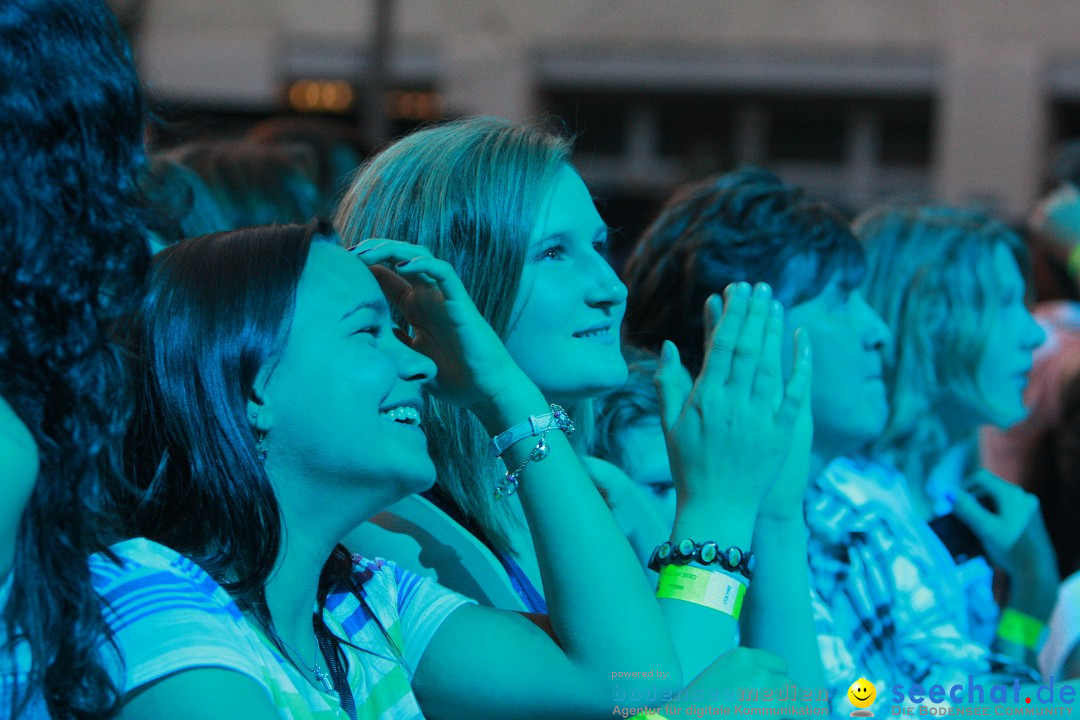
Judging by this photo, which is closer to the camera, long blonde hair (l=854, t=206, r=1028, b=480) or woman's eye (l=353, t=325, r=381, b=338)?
woman's eye (l=353, t=325, r=381, b=338)

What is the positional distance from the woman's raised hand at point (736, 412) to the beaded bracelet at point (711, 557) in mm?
65

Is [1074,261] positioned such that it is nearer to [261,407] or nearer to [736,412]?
[736,412]

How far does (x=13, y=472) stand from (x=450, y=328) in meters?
0.71

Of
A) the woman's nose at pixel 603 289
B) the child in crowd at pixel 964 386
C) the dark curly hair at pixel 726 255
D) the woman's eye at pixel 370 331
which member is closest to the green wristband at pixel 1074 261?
the child in crowd at pixel 964 386

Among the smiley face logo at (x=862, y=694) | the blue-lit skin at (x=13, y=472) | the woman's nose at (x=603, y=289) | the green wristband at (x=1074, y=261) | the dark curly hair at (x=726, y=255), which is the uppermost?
the blue-lit skin at (x=13, y=472)

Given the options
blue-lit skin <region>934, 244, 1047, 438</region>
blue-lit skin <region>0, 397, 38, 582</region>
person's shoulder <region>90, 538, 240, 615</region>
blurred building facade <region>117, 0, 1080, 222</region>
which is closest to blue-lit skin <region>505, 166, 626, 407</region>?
person's shoulder <region>90, 538, 240, 615</region>

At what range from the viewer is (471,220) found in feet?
6.29

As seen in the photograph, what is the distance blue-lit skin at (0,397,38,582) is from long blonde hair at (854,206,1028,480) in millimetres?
2268

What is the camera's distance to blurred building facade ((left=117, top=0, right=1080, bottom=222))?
11359mm

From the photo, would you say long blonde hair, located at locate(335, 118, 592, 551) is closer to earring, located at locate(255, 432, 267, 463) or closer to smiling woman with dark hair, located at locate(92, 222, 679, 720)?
smiling woman with dark hair, located at locate(92, 222, 679, 720)

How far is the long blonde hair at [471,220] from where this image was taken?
191 centimetres

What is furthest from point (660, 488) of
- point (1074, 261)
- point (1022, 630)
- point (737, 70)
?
point (737, 70)

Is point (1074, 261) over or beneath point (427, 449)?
beneath

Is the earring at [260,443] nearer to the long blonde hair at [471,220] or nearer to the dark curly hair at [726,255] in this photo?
the long blonde hair at [471,220]
